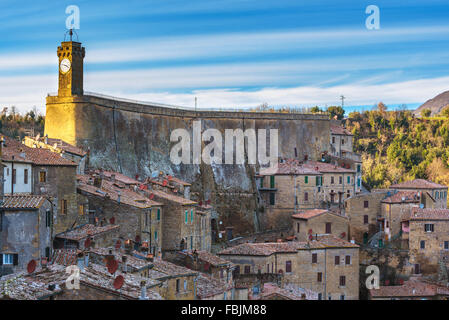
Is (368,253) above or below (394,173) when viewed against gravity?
below

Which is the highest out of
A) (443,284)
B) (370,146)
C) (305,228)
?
(370,146)

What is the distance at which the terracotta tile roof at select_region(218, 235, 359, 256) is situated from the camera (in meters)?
44.7

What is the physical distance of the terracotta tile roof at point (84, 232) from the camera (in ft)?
108

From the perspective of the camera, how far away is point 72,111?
5309 cm

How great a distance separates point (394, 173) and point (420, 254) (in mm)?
33364

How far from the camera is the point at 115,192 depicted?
4044cm

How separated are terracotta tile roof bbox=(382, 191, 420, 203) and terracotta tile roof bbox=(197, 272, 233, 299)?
81.9 feet

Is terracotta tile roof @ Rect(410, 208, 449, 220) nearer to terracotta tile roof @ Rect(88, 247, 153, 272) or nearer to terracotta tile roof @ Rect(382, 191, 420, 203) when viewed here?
terracotta tile roof @ Rect(382, 191, 420, 203)

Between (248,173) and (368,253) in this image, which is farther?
(248,173)


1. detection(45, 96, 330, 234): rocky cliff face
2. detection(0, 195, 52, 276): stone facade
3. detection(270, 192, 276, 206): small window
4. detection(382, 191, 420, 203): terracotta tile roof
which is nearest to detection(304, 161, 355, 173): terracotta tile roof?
detection(45, 96, 330, 234): rocky cliff face

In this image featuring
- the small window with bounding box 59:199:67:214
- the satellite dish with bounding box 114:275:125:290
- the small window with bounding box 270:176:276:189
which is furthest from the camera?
the small window with bounding box 270:176:276:189

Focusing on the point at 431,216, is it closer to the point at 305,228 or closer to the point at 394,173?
the point at 305,228
